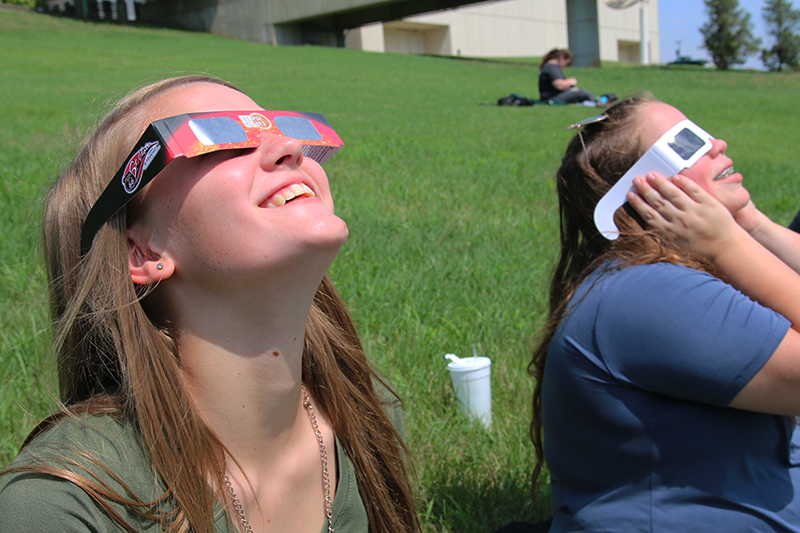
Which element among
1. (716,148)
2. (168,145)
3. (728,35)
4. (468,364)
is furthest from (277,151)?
(728,35)

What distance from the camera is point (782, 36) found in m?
47.1

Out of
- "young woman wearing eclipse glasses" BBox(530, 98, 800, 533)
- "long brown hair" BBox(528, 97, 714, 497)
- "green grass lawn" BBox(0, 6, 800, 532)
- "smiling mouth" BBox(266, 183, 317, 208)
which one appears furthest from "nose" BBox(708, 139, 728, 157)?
"smiling mouth" BBox(266, 183, 317, 208)

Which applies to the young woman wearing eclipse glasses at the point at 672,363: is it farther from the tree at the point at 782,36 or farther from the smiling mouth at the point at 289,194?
the tree at the point at 782,36

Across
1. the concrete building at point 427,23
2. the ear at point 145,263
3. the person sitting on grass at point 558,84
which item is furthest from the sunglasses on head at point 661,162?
the concrete building at point 427,23

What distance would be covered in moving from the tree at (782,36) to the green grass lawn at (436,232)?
118 ft

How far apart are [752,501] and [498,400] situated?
66.6 inches

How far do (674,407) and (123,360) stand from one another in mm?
1505

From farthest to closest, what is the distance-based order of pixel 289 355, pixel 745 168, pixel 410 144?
pixel 410 144
pixel 745 168
pixel 289 355

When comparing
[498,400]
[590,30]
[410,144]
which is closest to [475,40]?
[590,30]

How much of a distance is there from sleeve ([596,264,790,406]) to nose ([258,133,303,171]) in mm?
1018

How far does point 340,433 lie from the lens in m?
1.75

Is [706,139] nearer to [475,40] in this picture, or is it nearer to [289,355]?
[289,355]

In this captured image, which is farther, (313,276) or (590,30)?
(590,30)

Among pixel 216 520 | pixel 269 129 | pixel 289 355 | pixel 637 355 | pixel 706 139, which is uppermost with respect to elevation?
pixel 269 129
